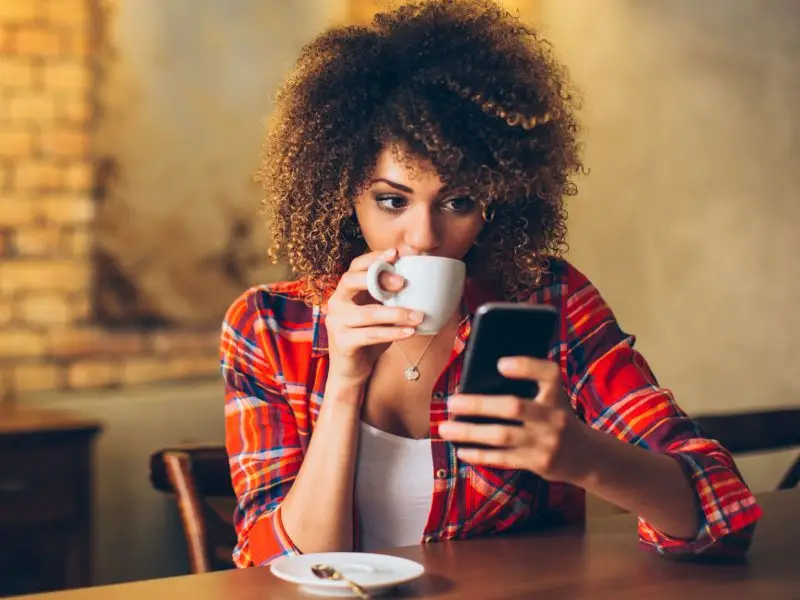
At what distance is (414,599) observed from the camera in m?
1.03

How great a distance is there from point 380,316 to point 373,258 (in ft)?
0.25

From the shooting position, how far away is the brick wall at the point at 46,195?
108 inches

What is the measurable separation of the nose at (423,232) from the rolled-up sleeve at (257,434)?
12.0 inches

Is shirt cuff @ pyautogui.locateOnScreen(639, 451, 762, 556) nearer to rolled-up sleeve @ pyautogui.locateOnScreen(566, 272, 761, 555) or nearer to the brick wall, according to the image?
rolled-up sleeve @ pyautogui.locateOnScreen(566, 272, 761, 555)

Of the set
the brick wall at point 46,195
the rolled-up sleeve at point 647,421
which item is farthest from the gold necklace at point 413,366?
the brick wall at point 46,195

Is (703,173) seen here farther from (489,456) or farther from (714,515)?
(489,456)

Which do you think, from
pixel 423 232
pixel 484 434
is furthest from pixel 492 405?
pixel 423 232

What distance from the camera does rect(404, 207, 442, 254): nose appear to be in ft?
4.25

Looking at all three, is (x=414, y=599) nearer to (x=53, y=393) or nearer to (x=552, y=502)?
(x=552, y=502)

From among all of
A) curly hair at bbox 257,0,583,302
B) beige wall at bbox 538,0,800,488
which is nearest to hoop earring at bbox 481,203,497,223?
curly hair at bbox 257,0,583,302

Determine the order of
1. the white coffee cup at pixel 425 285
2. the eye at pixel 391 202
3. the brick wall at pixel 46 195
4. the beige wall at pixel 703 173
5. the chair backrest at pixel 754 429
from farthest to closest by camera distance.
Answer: the beige wall at pixel 703 173 < the brick wall at pixel 46 195 < the chair backrest at pixel 754 429 < the eye at pixel 391 202 < the white coffee cup at pixel 425 285

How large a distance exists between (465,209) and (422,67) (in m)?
0.21

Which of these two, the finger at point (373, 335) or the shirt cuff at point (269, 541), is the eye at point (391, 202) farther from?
the shirt cuff at point (269, 541)

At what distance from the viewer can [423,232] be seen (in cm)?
130
